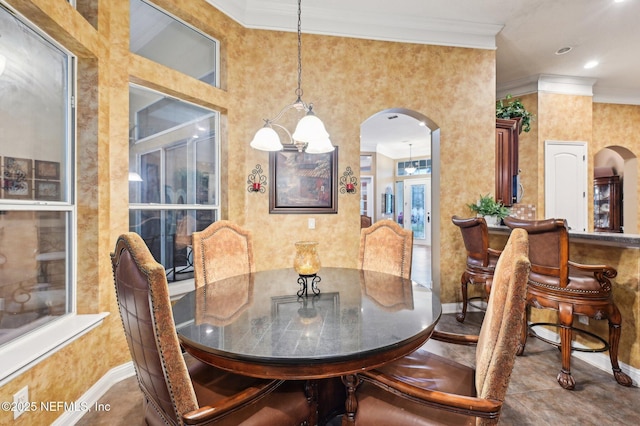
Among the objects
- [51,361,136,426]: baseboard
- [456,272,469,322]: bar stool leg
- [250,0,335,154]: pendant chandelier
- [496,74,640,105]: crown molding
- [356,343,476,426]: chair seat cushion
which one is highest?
[496,74,640,105]: crown molding

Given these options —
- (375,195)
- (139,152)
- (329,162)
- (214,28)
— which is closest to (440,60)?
(329,162)

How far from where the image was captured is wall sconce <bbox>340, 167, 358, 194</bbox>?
341 centimetres

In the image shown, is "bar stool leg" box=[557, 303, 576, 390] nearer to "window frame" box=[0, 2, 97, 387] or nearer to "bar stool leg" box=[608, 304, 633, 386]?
"bar stool leg" box=[608, 304, 633, 386]

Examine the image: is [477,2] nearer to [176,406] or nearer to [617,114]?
[176,406]

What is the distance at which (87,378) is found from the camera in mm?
1949

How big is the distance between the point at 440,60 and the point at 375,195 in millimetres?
5968

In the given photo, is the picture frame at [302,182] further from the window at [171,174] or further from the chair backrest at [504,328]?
the chair backrest at [504,328]

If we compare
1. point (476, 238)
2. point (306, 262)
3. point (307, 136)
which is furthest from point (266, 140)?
point (476, 238)

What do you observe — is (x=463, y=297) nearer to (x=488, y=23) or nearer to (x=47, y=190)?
(x=488, y=23)

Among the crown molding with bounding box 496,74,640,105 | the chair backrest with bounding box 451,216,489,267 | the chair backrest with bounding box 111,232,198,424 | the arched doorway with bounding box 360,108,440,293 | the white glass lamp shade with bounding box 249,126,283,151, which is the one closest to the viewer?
the chair backrest with bounding box 111,232,198,424

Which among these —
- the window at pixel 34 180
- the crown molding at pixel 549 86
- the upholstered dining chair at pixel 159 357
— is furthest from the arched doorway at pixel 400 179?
the upholstered dining chair at pixel 159 357

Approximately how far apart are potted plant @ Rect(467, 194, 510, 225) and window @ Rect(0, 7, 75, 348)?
3.83 metres

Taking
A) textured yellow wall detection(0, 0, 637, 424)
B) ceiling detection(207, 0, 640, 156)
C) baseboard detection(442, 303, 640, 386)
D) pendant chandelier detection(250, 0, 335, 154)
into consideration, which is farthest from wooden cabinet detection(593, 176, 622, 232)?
pendant chandelier detection(250, 0, 335, 154)

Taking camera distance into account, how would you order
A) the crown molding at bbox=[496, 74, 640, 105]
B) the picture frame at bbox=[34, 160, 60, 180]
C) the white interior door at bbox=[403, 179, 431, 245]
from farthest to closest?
the white interior door at bbox=[403, 179, 431, 245]
the crown molding at bbox=[496, 74, 640, 105]
the picture frame at bbox=[34, 160, 60, 180]
